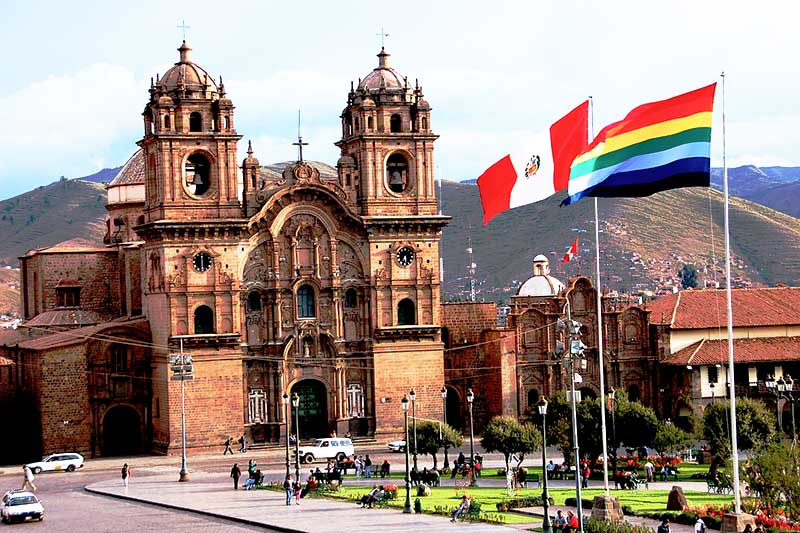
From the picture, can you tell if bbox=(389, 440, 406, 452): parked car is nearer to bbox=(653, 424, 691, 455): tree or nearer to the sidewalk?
the sidewalk

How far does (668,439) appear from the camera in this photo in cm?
6303

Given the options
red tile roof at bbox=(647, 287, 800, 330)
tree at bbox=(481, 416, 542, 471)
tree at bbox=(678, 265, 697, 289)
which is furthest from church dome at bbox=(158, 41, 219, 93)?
tree at bbox=(678, 265, 697, 289)

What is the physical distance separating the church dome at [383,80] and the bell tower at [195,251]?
7.45 metres

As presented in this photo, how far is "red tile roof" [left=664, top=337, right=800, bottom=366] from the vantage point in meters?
77.2

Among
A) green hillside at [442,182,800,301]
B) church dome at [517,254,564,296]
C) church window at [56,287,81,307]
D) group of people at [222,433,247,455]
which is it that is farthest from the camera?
green hillside at [442,182,800,301]

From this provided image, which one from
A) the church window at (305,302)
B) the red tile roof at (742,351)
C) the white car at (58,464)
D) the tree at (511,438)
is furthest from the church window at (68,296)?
the red tile roof at (742,351)

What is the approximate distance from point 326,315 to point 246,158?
865 centimetres

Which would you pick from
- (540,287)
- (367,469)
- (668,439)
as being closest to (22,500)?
(367,469)

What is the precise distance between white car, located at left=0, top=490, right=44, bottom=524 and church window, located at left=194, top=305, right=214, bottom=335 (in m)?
21.4

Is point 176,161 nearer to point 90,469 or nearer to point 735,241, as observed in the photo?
point 90,469

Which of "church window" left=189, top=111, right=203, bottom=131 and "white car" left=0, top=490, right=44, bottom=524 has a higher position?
"church window" left=189, top=111, right=203, bottom=131

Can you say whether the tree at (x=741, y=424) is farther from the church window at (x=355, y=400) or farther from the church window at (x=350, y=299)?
the church window at (x=350, y=299)

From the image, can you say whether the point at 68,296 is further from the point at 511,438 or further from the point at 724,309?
the point at 724,309

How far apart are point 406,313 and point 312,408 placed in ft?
21.8
